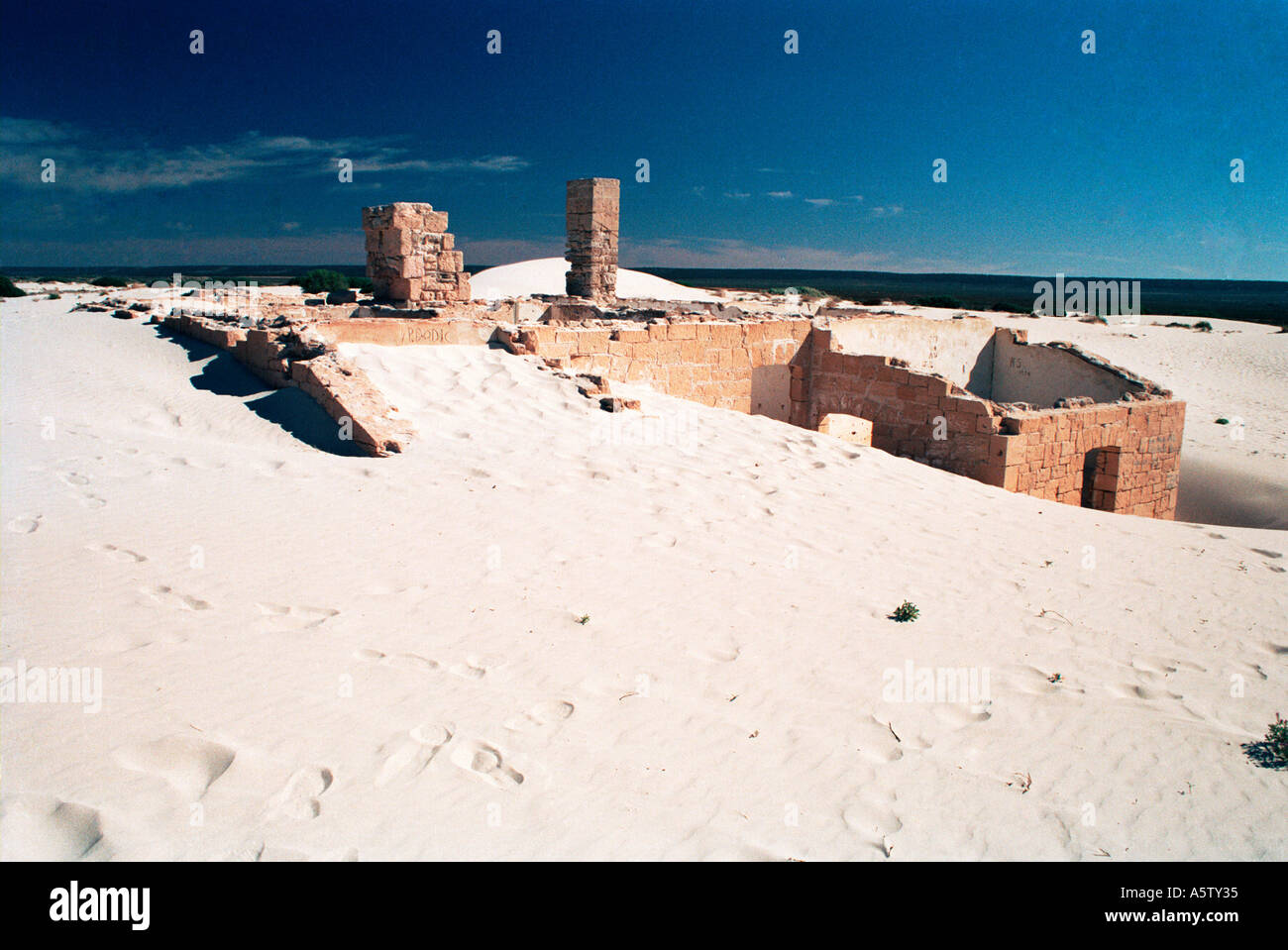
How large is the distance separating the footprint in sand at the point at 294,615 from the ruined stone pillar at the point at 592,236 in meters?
11.7

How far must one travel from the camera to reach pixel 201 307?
44.3 ft

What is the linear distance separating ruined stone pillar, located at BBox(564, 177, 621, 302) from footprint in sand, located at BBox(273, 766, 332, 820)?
42.5ft

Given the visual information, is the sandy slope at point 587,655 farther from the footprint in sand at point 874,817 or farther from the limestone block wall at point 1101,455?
the limestone block wall at point 1101,455

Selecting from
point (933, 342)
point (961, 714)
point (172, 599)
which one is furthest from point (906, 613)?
point (933, 342)

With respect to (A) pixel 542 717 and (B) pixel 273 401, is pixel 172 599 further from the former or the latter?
(B) pixel 273 401

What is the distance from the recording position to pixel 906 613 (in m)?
4.80

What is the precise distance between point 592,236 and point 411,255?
4.21 metres

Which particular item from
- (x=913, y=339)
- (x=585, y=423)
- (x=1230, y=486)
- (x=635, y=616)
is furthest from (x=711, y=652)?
(x=1230, y=486)

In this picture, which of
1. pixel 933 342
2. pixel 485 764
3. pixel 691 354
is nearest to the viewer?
pixel 485 764

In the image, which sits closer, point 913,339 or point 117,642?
point 117,642

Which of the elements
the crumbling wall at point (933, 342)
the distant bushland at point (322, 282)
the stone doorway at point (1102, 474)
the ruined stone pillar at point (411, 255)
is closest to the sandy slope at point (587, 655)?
the stone doorway at point (1102, 474)

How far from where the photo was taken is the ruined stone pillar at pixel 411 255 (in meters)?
11.8
